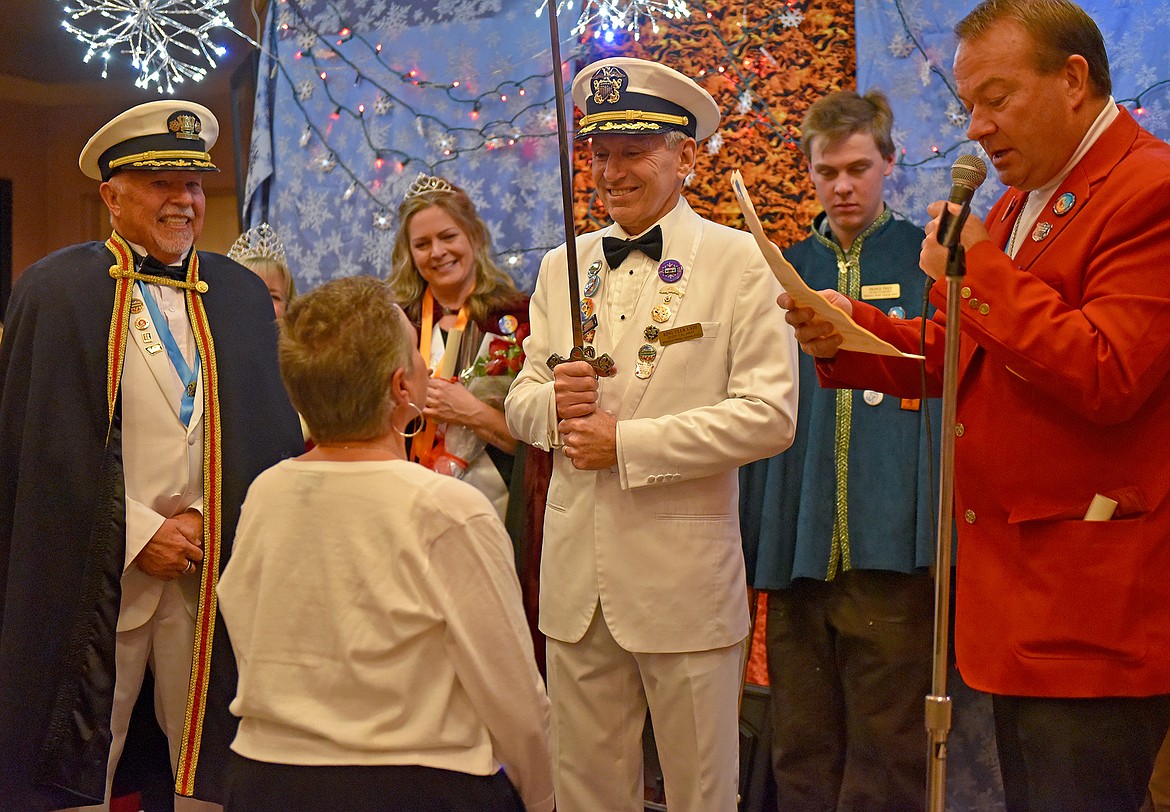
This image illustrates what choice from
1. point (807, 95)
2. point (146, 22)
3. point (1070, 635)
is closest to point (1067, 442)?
point (1070, 635)

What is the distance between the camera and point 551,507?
266 cm

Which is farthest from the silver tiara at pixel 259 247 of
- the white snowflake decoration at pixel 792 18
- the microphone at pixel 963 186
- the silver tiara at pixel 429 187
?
the microphone at pixel 963 186

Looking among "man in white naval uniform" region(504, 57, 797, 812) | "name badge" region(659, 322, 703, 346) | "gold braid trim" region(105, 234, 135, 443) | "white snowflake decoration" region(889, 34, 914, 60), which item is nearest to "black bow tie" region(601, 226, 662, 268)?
"man in white naval uniform" region(504, 57, 797, 812)

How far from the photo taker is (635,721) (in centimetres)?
258

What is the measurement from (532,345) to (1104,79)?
4.48 feet

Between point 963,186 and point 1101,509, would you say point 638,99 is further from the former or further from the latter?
point 1101,509

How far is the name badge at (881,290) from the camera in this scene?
3223 millimetres

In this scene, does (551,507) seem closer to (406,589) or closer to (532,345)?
(532,345)

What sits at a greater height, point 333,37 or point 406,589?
point 333,37

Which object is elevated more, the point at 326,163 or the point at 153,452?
the point at 326,163

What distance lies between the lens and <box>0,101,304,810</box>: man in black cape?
271 cm

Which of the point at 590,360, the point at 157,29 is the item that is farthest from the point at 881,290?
the point at 157,29

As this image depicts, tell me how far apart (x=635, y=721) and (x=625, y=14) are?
2.49m

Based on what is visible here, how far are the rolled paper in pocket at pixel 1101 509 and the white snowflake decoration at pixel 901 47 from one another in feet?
6.98
